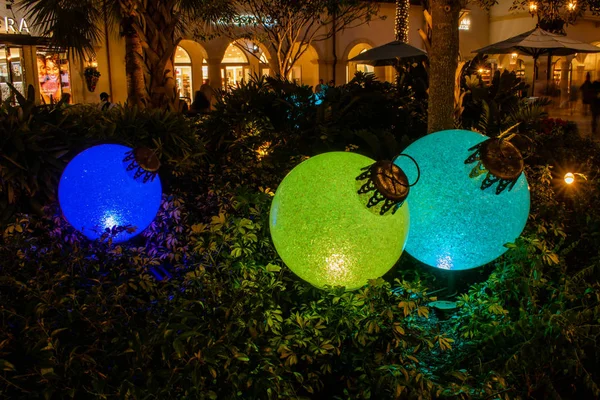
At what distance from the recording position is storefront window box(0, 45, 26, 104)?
16250mm

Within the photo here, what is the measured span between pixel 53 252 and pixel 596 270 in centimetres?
310

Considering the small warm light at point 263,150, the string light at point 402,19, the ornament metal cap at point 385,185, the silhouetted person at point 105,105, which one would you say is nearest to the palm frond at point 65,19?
the silhouetted person at point 105,105

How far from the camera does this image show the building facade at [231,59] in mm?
16438

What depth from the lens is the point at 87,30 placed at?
342 inches

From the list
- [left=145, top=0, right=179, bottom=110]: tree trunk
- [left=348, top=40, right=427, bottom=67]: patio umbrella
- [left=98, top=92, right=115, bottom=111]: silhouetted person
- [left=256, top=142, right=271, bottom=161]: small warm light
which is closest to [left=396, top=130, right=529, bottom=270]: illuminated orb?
[left=256, top=142, right=271, bottom=161]: small warm light

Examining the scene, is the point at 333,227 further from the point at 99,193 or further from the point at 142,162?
the point at 99,193

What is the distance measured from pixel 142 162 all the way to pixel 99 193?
1.36 ft

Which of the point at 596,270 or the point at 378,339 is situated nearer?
the point at 378,339

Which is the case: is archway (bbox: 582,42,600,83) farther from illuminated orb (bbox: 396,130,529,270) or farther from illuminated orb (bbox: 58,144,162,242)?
illuminated orb (bbox: 58,144,162,242)

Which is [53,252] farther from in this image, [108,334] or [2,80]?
[2,80]

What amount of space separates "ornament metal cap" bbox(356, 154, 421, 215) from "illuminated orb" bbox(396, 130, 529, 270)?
63 centimetres

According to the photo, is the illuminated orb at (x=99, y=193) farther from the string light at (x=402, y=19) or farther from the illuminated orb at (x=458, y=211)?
the string light at (x=402, y=19)

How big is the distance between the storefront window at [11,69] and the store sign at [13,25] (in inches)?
45.2

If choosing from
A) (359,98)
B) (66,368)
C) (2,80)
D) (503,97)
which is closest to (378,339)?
(66,368)
